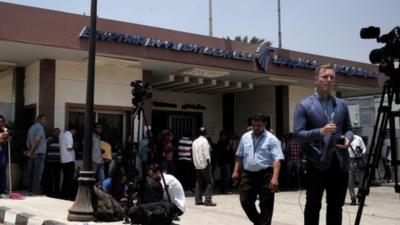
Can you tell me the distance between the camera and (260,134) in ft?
23.0

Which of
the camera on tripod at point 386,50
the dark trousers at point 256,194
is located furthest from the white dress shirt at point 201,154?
the camera on tripod at point 386,50

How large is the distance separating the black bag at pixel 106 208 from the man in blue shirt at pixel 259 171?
261 cm

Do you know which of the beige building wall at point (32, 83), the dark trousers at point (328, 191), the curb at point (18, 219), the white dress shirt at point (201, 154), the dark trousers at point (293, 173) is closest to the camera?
the dark trousers at point (328, 191)

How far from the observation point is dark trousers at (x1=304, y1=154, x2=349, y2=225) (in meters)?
4.87

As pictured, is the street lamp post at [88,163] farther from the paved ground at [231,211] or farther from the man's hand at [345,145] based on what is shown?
the man's hand at [345,145]

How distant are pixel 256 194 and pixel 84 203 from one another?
10.7 feet

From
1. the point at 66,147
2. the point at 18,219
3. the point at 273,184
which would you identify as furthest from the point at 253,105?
the point at 273,184

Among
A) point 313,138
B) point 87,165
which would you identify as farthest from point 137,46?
point 313,138

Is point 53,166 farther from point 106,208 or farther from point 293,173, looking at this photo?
point 293,173

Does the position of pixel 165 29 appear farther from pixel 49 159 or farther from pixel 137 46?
pixel 49 159

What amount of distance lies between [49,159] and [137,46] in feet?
11.5

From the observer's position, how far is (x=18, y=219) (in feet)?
29.2

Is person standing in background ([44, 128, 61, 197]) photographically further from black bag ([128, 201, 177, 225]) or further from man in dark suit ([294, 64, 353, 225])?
man in dark suit ([294, 64, 353, 225])

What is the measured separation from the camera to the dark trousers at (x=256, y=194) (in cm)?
663
